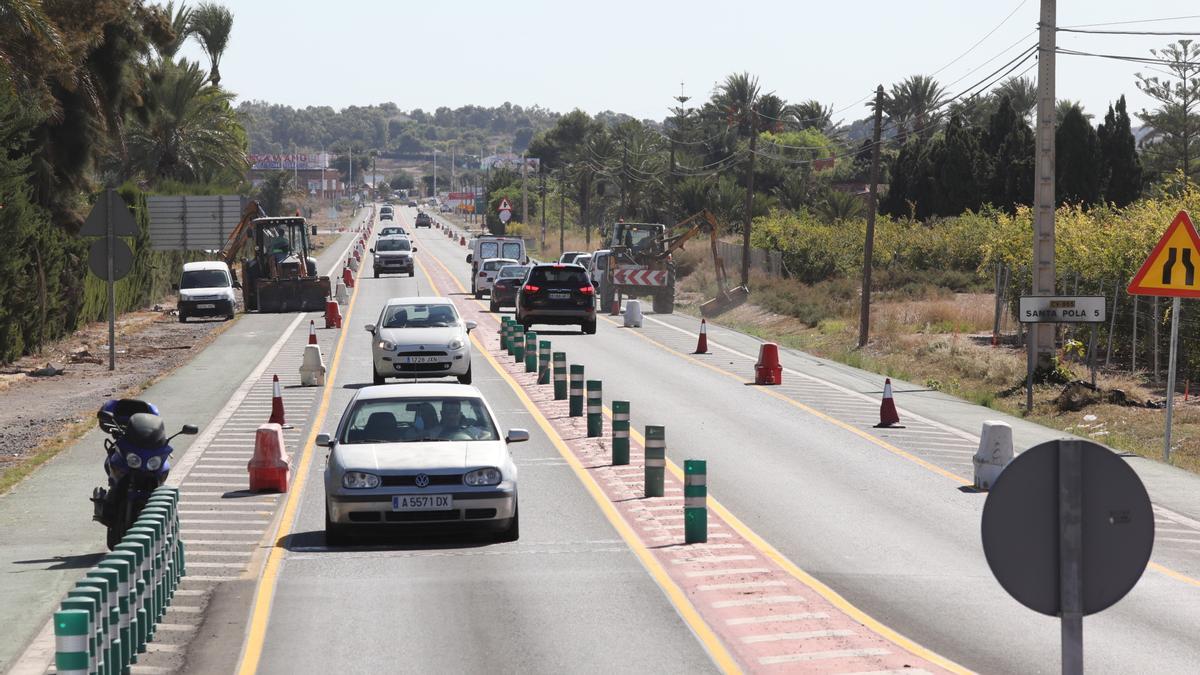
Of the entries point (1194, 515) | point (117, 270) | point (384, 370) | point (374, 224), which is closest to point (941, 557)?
point (1194, 515)

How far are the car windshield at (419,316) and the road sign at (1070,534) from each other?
23.3m

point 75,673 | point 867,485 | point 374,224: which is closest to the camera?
point 75,673

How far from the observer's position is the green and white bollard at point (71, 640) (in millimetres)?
7723

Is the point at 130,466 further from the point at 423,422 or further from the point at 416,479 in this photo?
the point at 423,422

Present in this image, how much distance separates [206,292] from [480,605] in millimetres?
39396

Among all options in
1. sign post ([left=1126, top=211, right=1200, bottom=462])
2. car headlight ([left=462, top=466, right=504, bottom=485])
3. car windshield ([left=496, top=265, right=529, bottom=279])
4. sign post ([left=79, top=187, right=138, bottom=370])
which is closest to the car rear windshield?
car windshield ([left=496, top=265, right=529, bottom=279])

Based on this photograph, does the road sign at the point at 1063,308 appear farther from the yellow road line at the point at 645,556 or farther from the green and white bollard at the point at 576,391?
the yellow road line at the point at 645,556

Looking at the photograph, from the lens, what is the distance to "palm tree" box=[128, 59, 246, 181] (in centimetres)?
7544

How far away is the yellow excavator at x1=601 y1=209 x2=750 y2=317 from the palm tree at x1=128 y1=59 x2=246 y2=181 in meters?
27.0

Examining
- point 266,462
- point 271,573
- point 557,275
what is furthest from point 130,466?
point 557,275

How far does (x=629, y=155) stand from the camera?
115625 millimetres

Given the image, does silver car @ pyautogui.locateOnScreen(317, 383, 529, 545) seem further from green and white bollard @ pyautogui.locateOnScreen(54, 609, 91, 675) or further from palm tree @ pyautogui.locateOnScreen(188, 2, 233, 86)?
palm tree @ pyautogui.locateOnScreen(188, 2, 233, 86)

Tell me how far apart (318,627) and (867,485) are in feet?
30.0

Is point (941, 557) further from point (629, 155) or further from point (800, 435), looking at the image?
point (629, 155)
